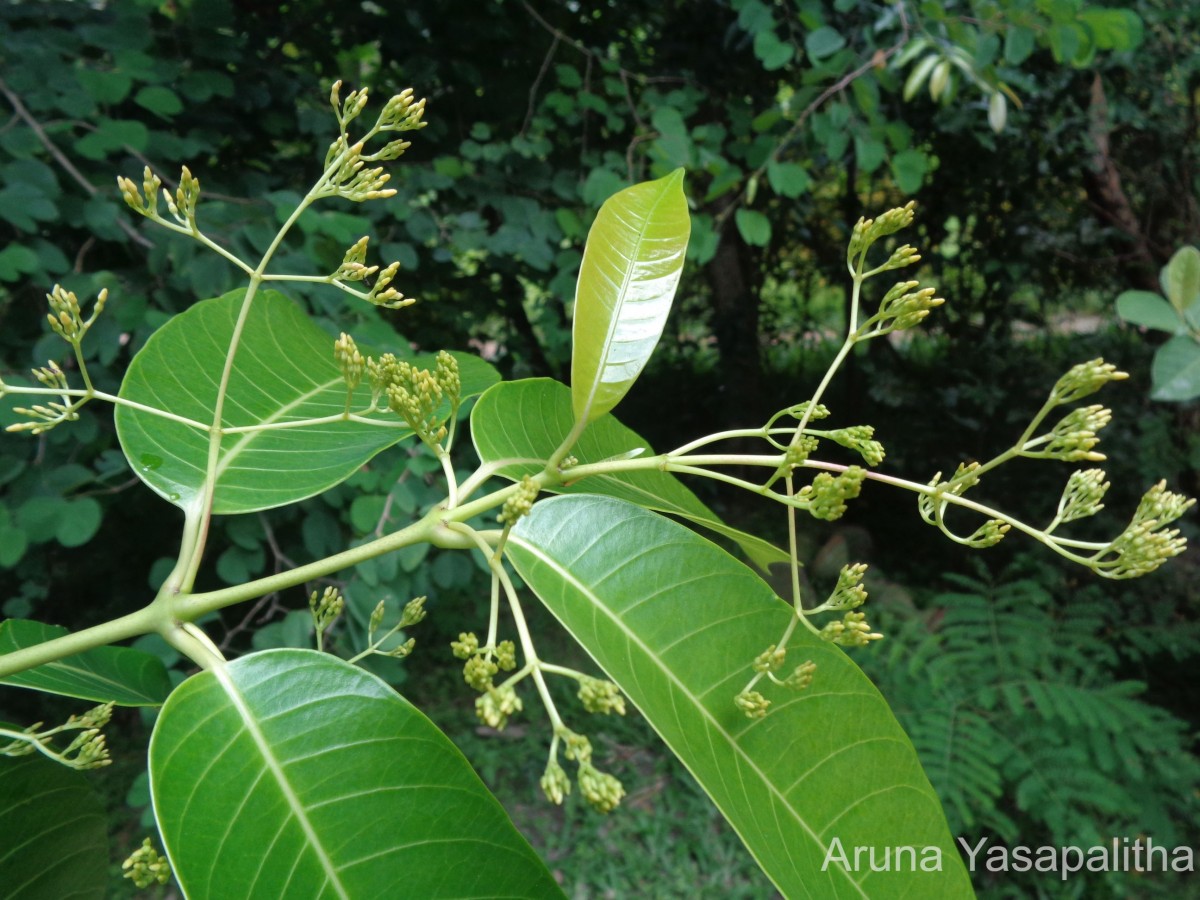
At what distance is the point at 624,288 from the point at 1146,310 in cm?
118

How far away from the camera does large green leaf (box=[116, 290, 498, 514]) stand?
2.23ft

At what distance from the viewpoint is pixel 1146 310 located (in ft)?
4.44

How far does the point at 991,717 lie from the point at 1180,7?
254cm

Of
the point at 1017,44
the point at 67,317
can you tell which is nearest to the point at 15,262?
the point at 67,317

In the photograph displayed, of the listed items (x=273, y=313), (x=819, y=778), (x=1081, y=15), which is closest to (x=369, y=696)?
(x=819, y=778)

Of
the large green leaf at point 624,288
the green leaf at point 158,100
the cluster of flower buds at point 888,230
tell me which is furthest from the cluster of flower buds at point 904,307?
the green leaf at point 158,100

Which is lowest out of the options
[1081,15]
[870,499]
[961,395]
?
[870,499]

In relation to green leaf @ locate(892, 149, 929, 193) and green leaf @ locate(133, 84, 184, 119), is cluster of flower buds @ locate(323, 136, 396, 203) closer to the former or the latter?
green leaf @ locate(133, 84, 184, 119)

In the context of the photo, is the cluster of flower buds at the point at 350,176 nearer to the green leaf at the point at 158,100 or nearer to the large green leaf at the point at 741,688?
the large green leaf at the point at 741,688

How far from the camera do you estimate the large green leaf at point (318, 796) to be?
0.46 metres

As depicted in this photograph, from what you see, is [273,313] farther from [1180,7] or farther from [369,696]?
[1180,7]

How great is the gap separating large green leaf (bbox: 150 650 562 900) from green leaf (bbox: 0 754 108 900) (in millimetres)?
203

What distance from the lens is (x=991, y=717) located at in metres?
2.62

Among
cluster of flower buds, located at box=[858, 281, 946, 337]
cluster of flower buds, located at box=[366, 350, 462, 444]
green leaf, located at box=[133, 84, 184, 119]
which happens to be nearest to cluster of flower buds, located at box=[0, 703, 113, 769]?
cluster of flower buds, located at box=[366, 350, 462, 444]
